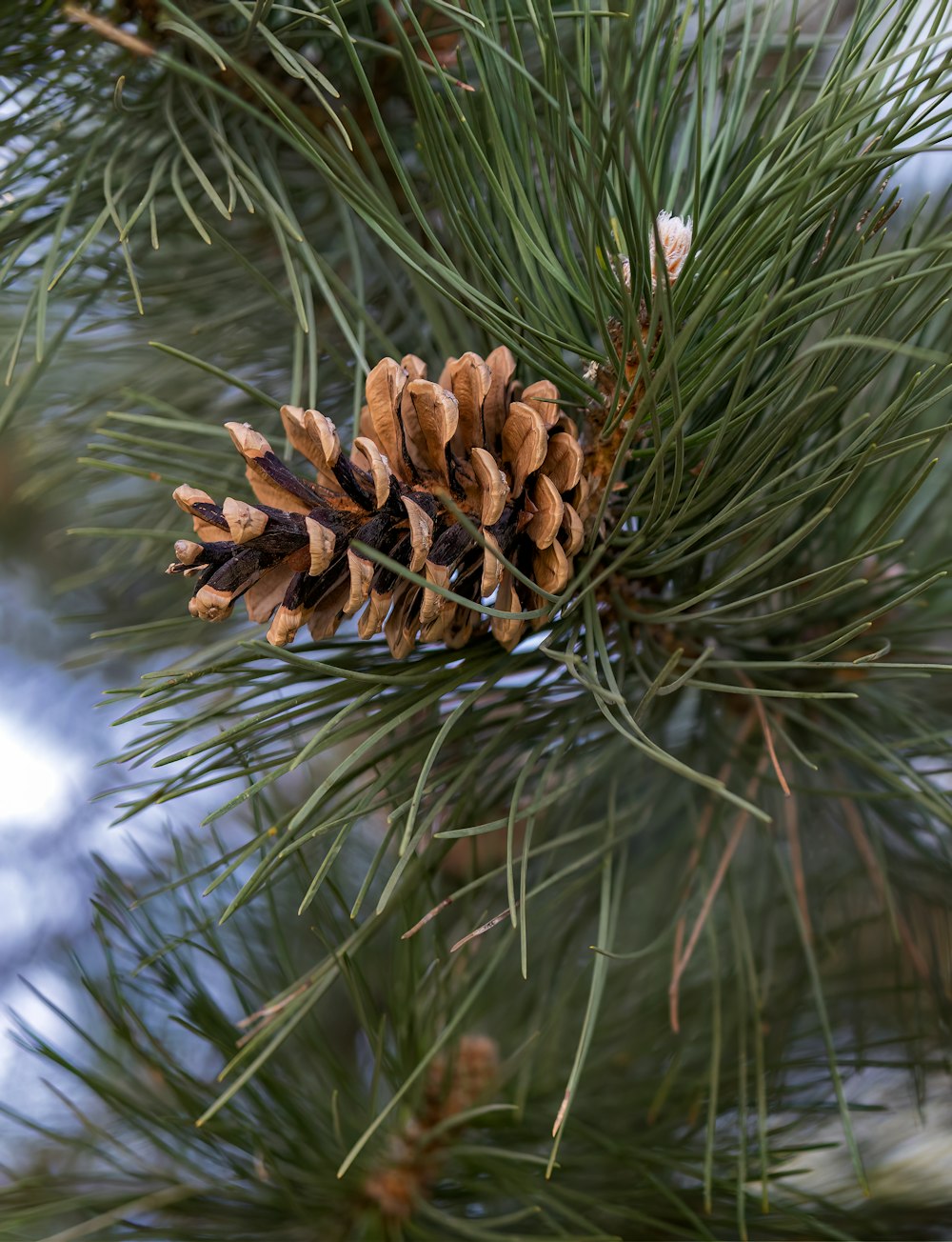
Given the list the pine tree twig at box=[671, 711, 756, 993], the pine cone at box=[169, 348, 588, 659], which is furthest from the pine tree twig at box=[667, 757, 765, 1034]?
the pine cone at box=[169, 348, 588, 659]

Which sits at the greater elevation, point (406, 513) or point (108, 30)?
point (108, 30)

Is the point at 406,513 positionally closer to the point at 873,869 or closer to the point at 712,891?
the point at 712,891

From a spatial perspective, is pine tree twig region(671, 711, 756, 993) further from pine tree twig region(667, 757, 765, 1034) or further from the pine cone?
the pine cone

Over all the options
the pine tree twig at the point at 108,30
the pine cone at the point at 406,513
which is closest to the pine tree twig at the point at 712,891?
the pine cone at the point at 406,513

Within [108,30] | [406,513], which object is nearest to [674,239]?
[406,513]

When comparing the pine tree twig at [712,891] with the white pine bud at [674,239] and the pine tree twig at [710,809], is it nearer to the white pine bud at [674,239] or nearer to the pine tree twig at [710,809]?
the pine tree twig at [710,809]

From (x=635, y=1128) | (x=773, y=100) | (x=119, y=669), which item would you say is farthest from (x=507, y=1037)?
(x=119, y=669)
